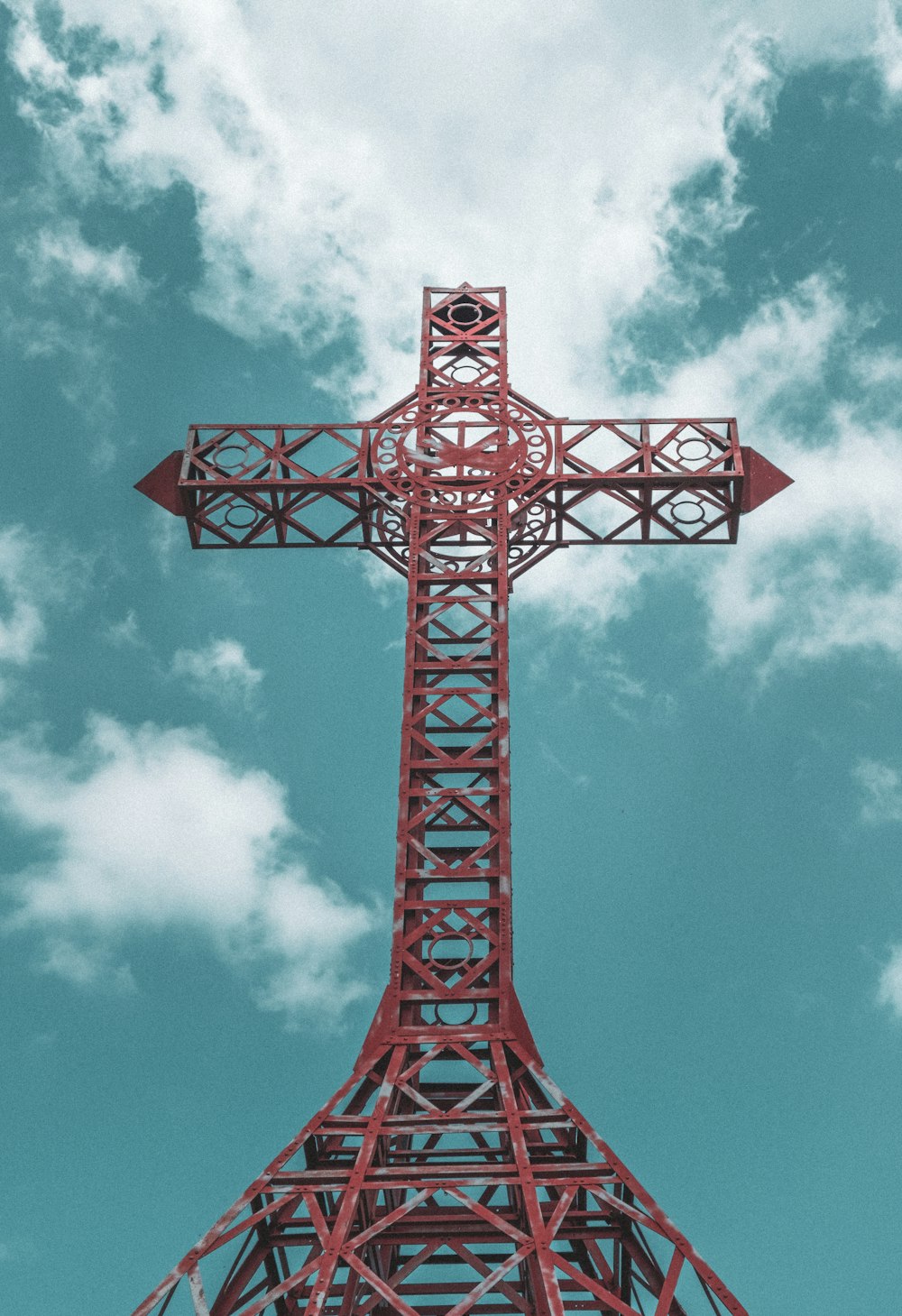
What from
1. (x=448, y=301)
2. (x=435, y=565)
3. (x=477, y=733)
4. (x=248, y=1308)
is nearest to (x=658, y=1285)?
(x=248, y=1308)

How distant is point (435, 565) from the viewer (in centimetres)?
1644

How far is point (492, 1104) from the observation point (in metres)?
13.1

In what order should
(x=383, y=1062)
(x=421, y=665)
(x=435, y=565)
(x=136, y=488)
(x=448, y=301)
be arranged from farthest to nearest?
(x=448, y=301)
(x=136, y=488)
(x=435, y=565)
(x=421, y=665)
(x=383, y=1062)

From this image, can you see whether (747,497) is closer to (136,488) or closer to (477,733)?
(477,733)

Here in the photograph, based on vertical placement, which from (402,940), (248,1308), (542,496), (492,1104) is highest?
(542,496)

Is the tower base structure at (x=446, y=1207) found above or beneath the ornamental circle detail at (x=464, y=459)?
→ beneath

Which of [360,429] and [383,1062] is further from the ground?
[360,429]

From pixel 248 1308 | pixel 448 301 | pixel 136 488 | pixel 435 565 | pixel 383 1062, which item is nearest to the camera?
pixel 248 1308

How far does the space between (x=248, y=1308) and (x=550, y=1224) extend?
7.56ft

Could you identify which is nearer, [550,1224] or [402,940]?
[550,1224]

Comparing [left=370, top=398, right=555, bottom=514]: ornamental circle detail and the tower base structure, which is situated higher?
[left=370, top=398, right=555, bottom=514]: ornamental circle detail

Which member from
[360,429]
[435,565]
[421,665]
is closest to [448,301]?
[360,429]

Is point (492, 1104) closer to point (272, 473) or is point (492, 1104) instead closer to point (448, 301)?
point (272, 473)

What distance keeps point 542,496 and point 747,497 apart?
2.46 m
